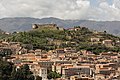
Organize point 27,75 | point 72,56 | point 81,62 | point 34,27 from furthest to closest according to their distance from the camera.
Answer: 1. point 34,27
2. point 72,56
3. point 81,62
4. point 27,75

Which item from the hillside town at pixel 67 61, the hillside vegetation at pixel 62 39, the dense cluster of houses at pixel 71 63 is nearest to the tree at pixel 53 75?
the hillside town at pixel 67 61

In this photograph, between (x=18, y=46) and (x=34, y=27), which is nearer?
(x=18, y=46)

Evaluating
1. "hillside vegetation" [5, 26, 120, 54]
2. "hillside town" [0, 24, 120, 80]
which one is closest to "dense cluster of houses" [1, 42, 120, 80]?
"hillside town" [0, 24, 120, 80]

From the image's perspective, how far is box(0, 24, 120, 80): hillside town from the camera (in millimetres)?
64062

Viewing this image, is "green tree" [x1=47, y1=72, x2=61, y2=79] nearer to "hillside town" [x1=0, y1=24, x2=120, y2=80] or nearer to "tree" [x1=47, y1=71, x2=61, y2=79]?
"tree" [x1=47, y1=71, x2=61, y2=79]

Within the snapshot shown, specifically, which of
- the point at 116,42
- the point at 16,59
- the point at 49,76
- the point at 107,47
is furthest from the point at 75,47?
the point at 49,76

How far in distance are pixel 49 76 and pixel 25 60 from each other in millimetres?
16806

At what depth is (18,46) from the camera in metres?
92.7

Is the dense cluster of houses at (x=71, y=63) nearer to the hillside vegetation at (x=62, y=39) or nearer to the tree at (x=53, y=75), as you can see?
the tree at (x=53, y=75)

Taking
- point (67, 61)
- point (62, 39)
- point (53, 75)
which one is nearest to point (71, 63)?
point (67, 61)

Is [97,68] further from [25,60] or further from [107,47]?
[107,47]

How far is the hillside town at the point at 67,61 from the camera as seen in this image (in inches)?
2522

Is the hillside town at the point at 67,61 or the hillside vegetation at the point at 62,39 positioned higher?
the hillside vegetation at the point at 62,39

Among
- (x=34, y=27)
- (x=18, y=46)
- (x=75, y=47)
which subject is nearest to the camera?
(x=18, y=46)
